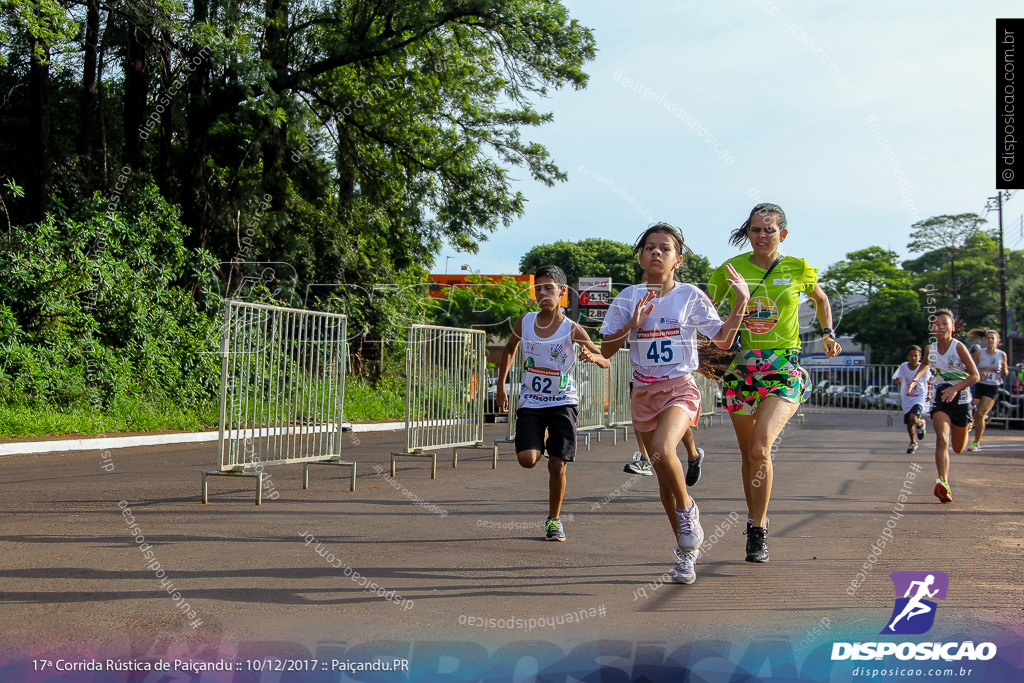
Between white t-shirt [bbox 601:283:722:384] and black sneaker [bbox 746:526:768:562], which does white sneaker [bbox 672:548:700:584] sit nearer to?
black sneaker [bbox 746:526:768:562]

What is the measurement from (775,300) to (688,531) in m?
1.61

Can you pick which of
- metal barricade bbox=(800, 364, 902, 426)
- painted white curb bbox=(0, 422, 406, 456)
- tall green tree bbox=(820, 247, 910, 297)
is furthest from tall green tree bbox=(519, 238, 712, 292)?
painted white curb bbox=(0, 422, 406, 456)

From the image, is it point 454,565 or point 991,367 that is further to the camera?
point 991,367

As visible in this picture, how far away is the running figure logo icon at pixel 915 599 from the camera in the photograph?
13.9ft

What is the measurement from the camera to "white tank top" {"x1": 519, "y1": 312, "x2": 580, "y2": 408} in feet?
21.7

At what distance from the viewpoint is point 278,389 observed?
352 inches

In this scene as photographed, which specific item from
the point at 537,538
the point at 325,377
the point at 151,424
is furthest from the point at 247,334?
the point at 151,424

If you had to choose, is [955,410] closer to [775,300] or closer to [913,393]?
[775,300]

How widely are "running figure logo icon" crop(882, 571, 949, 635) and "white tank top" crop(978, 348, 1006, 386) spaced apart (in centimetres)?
1097

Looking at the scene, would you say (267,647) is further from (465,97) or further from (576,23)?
(465,97)

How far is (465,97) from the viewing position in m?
24.5

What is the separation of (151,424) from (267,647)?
503 inches

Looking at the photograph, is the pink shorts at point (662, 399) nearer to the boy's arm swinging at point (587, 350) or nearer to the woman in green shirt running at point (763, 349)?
the boy's arm swinging at point (587, 350)

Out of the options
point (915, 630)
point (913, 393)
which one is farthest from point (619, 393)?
point (915, 630)
